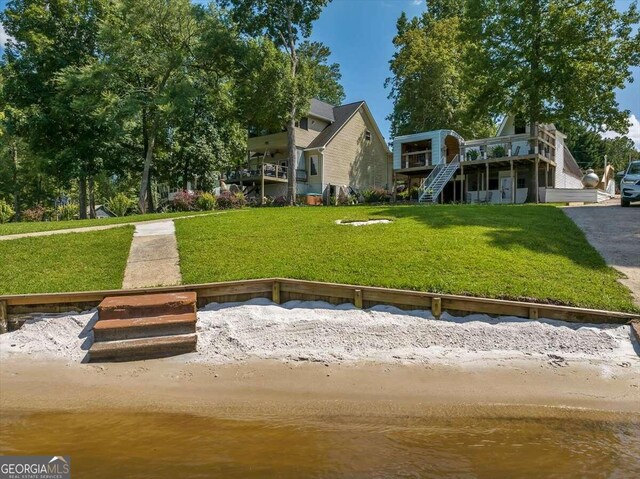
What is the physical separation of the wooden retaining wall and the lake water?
188 centimetres

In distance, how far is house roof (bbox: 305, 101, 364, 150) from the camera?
2853cm

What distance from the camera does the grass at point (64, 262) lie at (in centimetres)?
698

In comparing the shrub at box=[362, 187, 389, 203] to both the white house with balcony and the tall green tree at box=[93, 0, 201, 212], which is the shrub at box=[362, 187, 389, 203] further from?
the tall green tree at box=[93, 0, 201, 212]

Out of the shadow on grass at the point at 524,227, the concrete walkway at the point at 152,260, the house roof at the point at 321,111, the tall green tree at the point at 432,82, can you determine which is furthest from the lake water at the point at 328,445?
the tall green tree at the point at 432,82

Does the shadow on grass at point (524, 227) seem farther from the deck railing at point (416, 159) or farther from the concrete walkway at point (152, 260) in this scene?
the deck railing at point (416, 159)

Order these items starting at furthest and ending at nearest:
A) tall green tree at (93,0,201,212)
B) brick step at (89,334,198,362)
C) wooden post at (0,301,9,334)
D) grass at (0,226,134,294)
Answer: tall green tree at (93,0,201,212), grass at (0,226,134,294), wooden post at (0,301,9,334), brick step at (89,334,198,362)

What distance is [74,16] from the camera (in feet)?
77.9

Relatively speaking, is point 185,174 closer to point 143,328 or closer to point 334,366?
point 143,328

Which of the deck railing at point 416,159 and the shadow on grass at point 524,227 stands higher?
the deck railing at point 416,159

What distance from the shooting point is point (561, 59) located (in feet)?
65.0

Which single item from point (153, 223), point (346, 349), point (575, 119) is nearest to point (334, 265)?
point (346, 349)

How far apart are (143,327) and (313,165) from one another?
2397 cm

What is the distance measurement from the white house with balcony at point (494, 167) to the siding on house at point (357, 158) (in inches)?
145

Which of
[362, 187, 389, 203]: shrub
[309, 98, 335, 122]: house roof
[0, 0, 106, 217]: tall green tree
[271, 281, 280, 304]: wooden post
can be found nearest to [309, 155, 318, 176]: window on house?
[309, 98, 335, 122]: house roof
